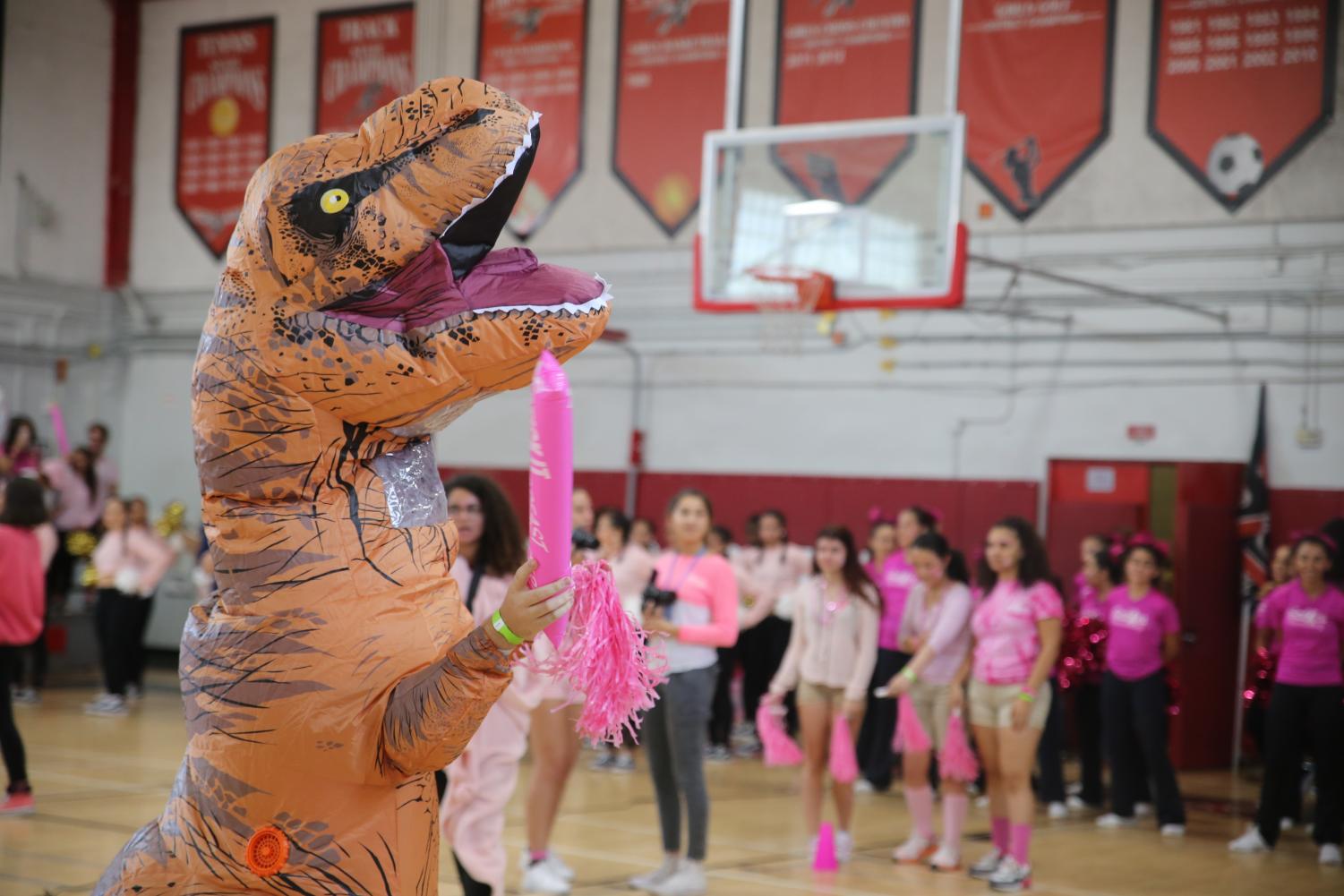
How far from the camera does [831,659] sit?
6859 mm

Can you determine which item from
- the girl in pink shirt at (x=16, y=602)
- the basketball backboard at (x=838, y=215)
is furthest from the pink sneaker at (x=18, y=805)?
the basketball backboard at (x=838, y=215)

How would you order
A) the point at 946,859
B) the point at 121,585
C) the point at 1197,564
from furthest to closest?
the point at 121,585 → the point at 1197,564 → the point at 946,859

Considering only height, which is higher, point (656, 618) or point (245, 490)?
point (245, 490)

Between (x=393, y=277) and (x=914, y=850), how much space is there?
5.67 metres

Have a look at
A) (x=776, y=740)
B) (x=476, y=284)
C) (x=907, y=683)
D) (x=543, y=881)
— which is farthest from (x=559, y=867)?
(x=476, y=284)

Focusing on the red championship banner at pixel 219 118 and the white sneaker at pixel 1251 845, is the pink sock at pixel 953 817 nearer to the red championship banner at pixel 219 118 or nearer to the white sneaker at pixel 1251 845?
the white sneaker at pixel 1251 845

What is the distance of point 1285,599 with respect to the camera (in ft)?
25.3

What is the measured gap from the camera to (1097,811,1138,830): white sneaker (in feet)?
27.0

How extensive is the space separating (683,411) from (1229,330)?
491 centimetres

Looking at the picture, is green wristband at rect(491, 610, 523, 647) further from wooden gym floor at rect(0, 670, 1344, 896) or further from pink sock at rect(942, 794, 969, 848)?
pink sock at rect(942, 794, 969, 848)

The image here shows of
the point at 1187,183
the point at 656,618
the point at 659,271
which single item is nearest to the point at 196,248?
the point at 659,271

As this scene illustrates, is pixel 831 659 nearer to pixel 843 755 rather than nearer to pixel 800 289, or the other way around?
pixel 843 755

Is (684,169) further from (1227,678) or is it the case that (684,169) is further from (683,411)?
(1227,678)

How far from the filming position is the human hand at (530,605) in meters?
1.83
